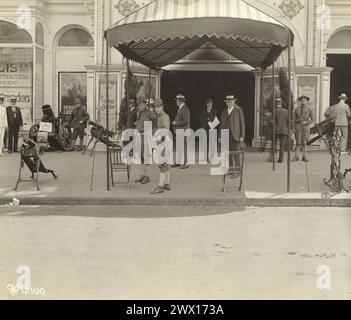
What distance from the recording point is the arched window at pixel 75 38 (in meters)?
22.6

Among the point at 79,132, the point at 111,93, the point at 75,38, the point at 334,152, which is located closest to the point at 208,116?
the point at 111,93

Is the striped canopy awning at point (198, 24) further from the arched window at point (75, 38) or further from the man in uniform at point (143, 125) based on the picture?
the arched window at point (75, 38)

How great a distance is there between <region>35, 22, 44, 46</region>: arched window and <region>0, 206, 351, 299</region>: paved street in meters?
12.0

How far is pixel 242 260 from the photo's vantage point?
23.8 feet

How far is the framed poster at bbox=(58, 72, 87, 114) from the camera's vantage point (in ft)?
74.3

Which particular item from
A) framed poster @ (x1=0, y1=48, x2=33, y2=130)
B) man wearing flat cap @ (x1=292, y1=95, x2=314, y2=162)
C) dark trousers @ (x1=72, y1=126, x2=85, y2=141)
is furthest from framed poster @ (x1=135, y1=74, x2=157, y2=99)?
man wearing flat cap @ (x1=292, y1=95, x2=314, y2=162)

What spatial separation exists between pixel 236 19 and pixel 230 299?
270 inches

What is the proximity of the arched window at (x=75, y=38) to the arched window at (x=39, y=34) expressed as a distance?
0.75 meters

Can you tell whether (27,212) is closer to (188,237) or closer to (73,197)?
(73,197)

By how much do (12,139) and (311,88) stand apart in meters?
9.97

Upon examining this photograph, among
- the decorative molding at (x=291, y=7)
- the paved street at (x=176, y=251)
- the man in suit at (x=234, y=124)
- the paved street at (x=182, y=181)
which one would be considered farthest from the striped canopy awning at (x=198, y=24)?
the decorative molding at (x=291, y=7)

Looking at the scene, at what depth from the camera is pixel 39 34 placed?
71.9 ft

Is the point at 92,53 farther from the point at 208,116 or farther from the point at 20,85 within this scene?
the point at 208,116

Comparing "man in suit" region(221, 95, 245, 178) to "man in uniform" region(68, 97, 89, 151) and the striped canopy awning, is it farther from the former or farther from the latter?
"man in uniform" region(68, 97, 89, 151)
